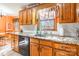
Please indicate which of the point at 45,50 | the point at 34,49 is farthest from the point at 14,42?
the point at 45,50

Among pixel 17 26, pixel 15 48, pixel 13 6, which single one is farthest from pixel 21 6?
pixel 15 48

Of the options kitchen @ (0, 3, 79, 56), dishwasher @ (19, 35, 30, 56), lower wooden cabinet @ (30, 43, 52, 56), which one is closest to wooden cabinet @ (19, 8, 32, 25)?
kitchen @ (0, 3, 79, 56)

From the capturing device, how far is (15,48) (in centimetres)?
185

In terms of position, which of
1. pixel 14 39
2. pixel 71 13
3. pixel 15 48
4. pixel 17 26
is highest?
pixel 71 13

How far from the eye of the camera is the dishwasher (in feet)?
6.10

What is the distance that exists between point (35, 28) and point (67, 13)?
43cm

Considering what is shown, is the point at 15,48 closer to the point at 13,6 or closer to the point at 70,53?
the point at 13,6

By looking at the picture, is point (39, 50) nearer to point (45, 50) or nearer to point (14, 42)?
point (45, 50)

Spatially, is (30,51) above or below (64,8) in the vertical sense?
below

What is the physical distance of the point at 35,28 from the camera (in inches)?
73.0

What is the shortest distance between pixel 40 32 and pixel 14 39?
337mm

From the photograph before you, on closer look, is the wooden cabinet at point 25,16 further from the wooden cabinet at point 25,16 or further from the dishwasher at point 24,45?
the dishwasher at point 24,45

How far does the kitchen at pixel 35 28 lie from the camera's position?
179 centimetres

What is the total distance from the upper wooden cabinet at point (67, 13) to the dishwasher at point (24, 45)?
489 mm
